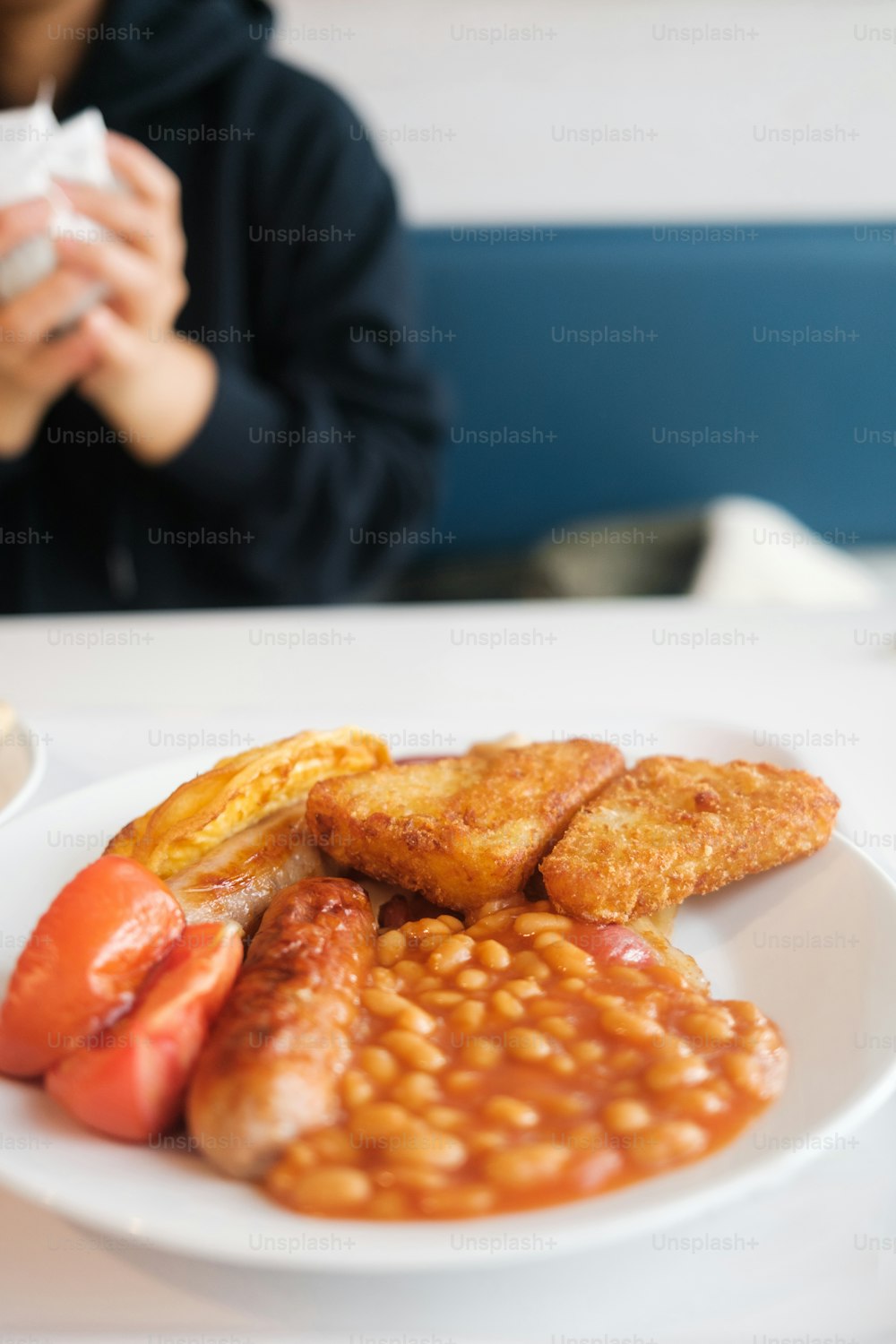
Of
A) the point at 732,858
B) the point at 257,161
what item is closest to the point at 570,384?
the point at 257,161

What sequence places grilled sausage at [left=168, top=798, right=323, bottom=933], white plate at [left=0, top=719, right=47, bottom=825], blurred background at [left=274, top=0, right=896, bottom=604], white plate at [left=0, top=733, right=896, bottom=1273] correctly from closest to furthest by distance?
white plate at [left=0, top=733, right=896, bottom=1273], grilled sausage at [left=168, top=798, right=323, bottom=933], white plate at [left=0, top=719, right=47, bottom=825], blurred background at [left=274, top=0, right=896, bottom=604]

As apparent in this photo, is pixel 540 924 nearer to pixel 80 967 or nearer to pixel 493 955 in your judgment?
pixel 493 955

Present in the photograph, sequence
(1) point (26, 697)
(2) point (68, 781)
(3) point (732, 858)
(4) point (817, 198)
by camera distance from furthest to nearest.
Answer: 1. (4) point (817, 198)
2. (1) point (26, 697)
3. (2) point (68, 781)
4. (3) point (732, 858)

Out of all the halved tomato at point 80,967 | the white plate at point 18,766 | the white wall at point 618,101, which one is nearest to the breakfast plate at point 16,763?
the white plate at point 18,766

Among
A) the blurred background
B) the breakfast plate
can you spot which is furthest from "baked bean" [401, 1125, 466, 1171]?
the blurred background

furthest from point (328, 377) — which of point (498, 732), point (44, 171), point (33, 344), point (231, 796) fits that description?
point (231, 796)

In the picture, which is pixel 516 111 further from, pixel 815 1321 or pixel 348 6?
pixel 815 1321

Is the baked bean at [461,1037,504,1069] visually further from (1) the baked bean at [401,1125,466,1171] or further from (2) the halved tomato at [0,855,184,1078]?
(2) the halved tomato at [0,855,184,1078]
